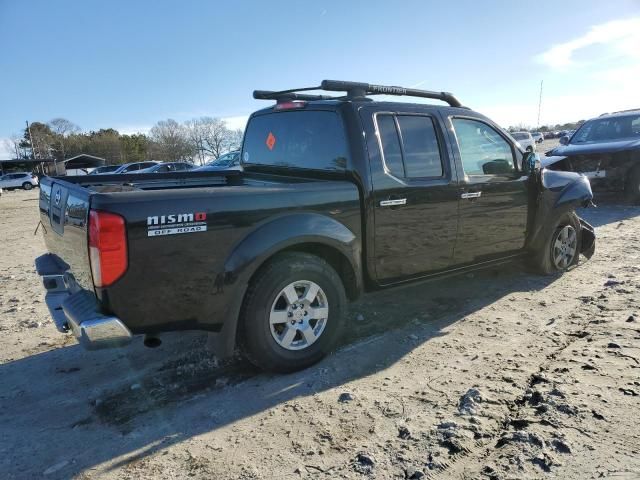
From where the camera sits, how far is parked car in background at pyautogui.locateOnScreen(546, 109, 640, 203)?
31.6 feet

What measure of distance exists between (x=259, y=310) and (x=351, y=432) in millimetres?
989

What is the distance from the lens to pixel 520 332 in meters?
4.01

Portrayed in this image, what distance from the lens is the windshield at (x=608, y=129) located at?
1054 cm

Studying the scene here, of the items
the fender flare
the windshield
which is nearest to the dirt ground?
the fender flare

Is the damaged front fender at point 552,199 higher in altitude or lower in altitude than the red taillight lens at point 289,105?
lower

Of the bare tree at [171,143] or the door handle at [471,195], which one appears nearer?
the door handle at [471,195]

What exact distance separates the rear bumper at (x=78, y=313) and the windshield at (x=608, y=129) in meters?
11.2

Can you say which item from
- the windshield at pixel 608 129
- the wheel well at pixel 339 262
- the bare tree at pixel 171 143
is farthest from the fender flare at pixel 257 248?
the bare tree at pixel 171 143

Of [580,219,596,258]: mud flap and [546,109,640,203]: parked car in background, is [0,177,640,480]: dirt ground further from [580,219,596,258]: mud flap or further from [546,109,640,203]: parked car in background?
[546,109,640,203]: parked car in background

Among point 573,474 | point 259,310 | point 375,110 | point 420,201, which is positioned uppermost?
point 375,110

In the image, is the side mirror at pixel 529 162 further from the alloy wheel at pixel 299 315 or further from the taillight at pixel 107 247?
the taillight at pixel 107 247

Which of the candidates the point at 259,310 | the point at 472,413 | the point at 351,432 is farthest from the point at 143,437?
the point at 472,413

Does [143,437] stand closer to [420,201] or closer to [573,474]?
[573,474]

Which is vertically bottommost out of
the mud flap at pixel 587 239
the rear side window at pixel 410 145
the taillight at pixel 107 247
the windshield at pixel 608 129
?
the mud flap at pixel 587 239
